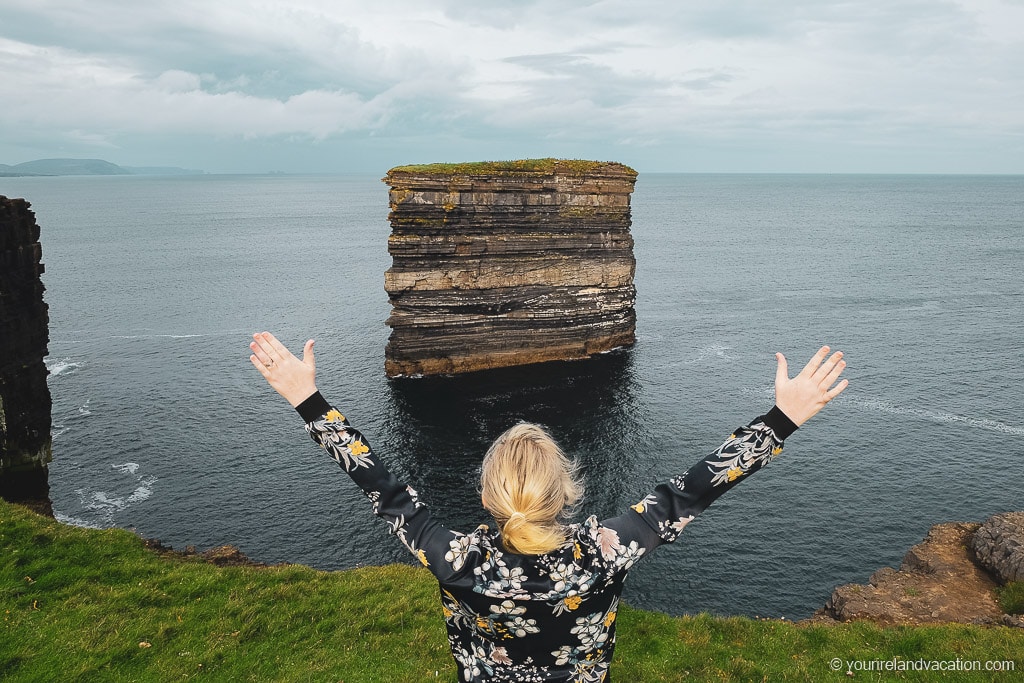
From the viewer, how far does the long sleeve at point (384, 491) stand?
14.2 feet

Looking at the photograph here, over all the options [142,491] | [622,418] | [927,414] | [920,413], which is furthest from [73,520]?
[927,414]

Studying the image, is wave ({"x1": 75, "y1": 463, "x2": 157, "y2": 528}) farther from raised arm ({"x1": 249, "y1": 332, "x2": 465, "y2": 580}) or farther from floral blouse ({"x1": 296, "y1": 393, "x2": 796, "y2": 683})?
floral blouse ({"x1": 296, "y1": 393, "x2": 796, "y2": 683})

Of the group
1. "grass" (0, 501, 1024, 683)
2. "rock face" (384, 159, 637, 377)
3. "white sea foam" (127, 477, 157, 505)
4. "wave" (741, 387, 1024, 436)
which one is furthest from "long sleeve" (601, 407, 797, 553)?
"rock face" (384, 159, 637, 377)

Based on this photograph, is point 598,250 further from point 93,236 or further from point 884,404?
point 93,236

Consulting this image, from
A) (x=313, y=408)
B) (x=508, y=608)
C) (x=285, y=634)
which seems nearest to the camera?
(x=508, y=608)

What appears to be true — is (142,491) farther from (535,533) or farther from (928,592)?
(535,533)

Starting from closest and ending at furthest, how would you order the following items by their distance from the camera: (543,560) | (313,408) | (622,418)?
(543,560) < (313,408) < (622,418)

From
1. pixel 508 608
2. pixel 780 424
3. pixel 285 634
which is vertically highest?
pixel 780 424

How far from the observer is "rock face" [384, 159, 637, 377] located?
181ft

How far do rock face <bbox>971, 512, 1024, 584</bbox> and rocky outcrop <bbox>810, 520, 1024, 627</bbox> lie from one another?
0.25 m

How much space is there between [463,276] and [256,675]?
Answer: 146ft

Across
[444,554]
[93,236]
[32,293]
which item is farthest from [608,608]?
[93,236]

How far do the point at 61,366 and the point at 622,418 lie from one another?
1796 inches

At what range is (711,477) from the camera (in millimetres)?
4430
